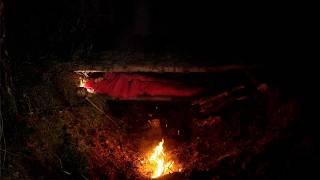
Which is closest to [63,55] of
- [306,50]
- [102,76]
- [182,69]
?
[102,76]

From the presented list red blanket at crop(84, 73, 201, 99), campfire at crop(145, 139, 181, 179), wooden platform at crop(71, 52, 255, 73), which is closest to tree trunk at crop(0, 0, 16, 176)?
wooden platform at crop(71, 52, 255, 73)

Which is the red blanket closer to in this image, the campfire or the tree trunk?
the campfire

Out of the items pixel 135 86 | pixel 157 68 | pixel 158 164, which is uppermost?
pixel 157 68

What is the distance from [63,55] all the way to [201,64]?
3.31m

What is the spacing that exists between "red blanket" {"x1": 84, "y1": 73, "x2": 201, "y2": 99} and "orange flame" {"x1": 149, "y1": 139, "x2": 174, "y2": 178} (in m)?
1.31

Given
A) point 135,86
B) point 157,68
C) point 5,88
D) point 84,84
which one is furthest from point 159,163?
point 5,88

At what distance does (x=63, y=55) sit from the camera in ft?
27.7

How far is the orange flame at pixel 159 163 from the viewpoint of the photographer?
24.2 feet

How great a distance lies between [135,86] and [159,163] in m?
1.83

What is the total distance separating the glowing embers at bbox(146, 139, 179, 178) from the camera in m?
7.38

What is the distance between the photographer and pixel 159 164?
7.59m

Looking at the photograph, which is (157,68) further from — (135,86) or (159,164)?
(159,164)

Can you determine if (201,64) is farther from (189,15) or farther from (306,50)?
(189,15)

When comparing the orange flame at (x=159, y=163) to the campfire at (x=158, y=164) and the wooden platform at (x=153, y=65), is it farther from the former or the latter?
the wooden platform at (x=153, y=65)
